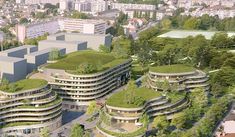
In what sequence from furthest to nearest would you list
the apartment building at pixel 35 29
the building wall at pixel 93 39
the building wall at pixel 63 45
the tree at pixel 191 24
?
the tree at pixel 191 24 < the apartment building at pixel 35 29 < the building wall at pixel 93 39 < the building wall at pixel 63 45

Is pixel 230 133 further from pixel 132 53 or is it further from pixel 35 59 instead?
pixel 132 53

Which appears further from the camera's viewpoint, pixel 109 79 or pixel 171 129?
pixel 109 79

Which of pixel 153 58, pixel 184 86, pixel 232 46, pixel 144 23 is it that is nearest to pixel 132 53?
pixel 153 58

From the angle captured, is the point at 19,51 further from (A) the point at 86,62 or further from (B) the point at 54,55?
(A) the point at 86,62

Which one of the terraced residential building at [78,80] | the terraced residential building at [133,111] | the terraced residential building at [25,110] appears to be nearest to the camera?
the terraced residential building at [133,111]

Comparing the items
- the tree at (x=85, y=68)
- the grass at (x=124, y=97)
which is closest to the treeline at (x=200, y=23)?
the tree at (x=85, y=68)

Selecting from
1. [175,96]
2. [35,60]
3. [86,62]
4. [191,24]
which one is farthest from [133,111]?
[191,24]

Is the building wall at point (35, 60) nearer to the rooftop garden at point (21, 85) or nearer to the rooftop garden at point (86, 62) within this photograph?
the rooftop garden at point (86, 62)
